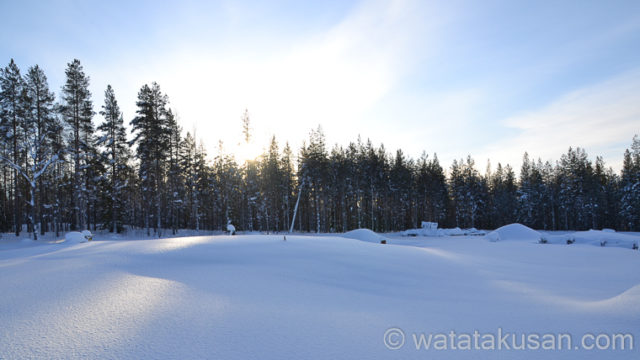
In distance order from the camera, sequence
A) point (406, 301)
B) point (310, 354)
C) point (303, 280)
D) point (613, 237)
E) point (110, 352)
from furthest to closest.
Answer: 1. point (613, 237)
2. point (303, 280)
3. point (406, 301)
4. point (310, 354)
5. point (110, 352)

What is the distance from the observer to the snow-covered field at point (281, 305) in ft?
10.3

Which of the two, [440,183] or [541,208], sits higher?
[440,183]

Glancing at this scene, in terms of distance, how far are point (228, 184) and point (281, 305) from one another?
39.5 meters

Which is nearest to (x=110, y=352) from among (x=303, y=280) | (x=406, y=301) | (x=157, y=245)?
(x=303, y=280)

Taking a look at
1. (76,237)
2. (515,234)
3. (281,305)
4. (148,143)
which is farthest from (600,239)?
(148,143)

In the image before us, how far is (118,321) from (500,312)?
5.57 metres

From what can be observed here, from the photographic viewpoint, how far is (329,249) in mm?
8547

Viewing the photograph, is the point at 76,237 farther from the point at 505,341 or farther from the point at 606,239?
the point at 606,239

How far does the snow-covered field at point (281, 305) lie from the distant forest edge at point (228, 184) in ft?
75.7

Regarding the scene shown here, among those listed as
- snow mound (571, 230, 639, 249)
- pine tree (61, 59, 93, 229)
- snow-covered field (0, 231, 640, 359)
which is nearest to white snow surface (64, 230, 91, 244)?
snow-covered field (0, 231, 640, 359)

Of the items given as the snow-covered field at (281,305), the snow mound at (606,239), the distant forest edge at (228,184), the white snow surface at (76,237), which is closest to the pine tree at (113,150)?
the distant forest edge at (228,184)

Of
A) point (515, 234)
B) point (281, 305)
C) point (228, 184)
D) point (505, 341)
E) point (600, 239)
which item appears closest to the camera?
point (505, 341)

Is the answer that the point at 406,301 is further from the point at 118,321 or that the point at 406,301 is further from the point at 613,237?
the point at 613,237

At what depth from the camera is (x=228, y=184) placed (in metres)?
41.7
